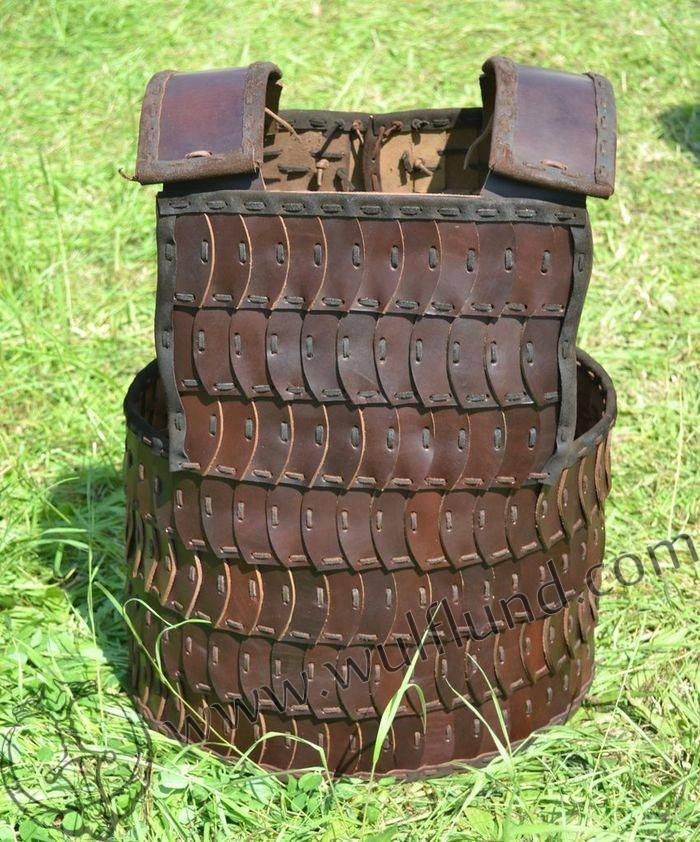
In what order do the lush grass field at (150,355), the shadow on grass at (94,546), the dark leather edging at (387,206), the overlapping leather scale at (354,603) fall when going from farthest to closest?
the shadow on grass at (94,546), the lush grass field at (150,355), the overlapping leather scale at (354,603), the dark leather edging at (387,206)

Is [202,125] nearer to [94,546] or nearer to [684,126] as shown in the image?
[94,546]

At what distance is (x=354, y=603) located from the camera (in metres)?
1.79

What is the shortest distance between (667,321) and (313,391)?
2266 mm

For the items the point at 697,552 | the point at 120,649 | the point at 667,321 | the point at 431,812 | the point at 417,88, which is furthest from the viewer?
the point at 417,88

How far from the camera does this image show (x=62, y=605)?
247 centimetres

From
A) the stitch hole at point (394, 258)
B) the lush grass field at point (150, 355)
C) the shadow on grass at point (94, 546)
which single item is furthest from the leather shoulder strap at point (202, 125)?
the shadow on grass at point (94, 546)

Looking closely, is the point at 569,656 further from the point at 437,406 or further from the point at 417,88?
the point at 417,88

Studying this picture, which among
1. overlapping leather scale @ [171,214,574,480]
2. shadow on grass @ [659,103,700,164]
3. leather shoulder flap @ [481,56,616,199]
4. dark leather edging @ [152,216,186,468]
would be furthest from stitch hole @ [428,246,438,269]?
shadow on grass @ [659,103,700,164]

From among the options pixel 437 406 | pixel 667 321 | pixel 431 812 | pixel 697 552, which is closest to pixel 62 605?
pixel 431 812

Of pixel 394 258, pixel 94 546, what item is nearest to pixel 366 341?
pixel 394 258

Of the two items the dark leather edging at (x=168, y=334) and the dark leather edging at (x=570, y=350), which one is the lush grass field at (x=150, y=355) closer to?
the dark leather edging at (x=168, y=334)

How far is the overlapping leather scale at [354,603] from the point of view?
176 cm

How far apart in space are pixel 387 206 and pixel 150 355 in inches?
82.1

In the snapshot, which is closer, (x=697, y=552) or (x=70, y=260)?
(x=697, y=552)
